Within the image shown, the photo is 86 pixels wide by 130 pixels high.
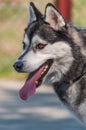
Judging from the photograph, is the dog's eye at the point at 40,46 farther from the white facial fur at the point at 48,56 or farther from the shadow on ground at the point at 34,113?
the shadow on ground at the point at 34,113

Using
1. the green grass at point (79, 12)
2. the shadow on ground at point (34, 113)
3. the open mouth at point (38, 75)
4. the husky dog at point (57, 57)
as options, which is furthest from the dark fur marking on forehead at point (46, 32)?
the green grass at point (79, 12)

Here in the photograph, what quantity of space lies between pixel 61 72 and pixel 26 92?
42 centimetres

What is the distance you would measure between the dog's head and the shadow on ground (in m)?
2.00

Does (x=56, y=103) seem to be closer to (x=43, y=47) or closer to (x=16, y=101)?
(x=16, y=101)

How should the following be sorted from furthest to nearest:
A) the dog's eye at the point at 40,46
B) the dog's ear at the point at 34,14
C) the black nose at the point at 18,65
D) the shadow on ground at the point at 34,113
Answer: the shadow on ground at the point at 34,113
the dog's ear at the point at 34,14
the dog's eye at the point at 40,46
the black nose at the point at 18,65

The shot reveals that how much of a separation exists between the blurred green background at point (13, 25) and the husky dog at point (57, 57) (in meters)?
5.56

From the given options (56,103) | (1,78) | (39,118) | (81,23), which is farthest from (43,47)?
(81,23)

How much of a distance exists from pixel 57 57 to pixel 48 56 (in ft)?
0.32

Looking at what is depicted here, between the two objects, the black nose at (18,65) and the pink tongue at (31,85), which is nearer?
the black nose at (18,65)

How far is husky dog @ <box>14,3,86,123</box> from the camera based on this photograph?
27.6 feet

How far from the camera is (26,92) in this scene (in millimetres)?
8609

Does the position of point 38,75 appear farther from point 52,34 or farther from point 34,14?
point 34,14

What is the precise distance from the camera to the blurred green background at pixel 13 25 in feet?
48.2

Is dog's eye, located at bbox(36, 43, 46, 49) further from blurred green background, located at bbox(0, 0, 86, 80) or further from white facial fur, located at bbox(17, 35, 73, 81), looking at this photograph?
blurred green background, located at bbox(0, 0, 86, 80)
